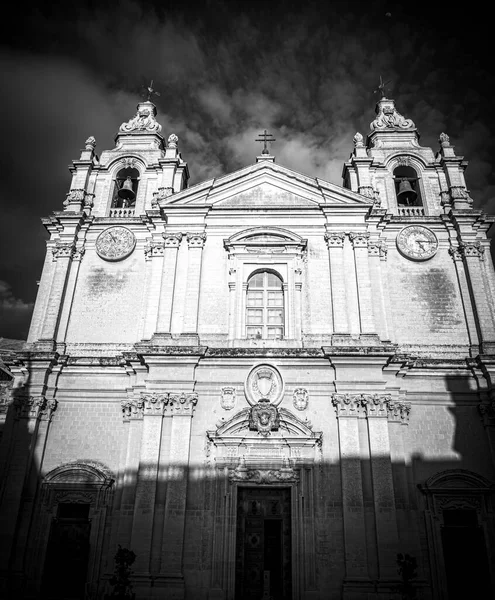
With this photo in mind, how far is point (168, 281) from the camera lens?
17.2 metres

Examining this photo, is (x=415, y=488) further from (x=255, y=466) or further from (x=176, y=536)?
(x=176, y=536)

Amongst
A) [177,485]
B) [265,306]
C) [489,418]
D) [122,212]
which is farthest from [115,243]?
[489,418]

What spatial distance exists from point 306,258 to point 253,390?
5068mm

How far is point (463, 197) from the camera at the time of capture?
1931cm

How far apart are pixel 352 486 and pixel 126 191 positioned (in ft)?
45.9

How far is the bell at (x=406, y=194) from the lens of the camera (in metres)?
20.2

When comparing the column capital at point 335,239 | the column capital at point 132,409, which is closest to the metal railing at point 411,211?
the column capital at point 335,239

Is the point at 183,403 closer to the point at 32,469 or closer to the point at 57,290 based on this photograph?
the point at 32,469

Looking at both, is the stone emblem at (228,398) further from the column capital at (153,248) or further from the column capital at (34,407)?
the column capital at (153,248)

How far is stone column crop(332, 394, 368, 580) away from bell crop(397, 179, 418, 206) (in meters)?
9.31

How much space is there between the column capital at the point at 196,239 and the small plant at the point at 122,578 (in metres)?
9.66

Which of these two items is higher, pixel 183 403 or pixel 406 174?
pixel 406 174

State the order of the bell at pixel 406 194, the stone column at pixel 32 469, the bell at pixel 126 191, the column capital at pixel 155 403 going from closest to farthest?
the stone column at pixel 32 469 → the column capital at pixel 155 403 → the bell at pixel 406 194 → the bell at pixel 126 191

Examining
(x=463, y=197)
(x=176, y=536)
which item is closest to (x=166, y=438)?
(x=176, y=536)
